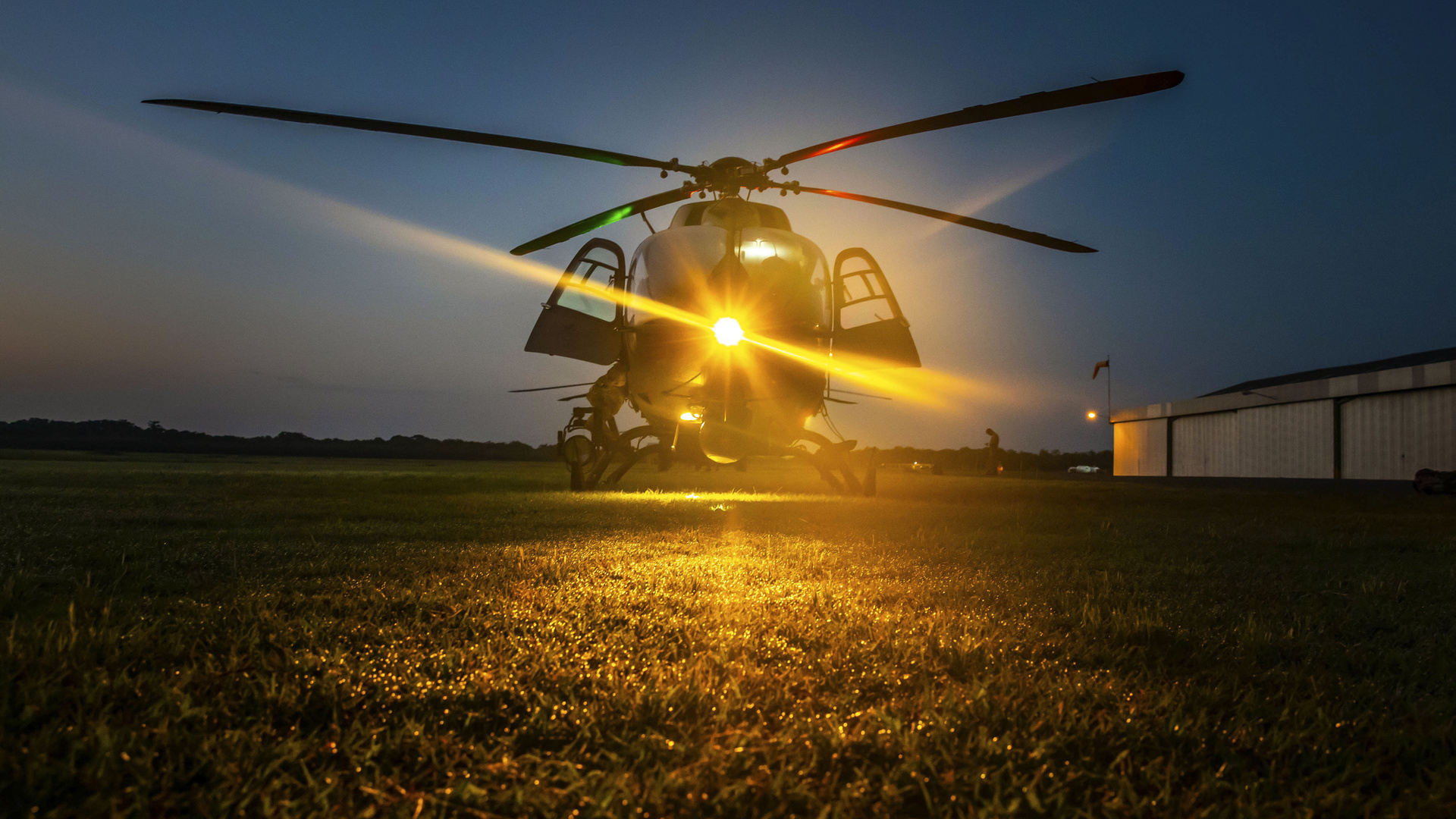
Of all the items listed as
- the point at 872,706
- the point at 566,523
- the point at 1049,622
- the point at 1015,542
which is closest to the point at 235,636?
Result: the point at 872,706

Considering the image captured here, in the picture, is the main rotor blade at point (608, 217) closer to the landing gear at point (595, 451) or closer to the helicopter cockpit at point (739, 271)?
the helicopter cockpit at point (739, 271)

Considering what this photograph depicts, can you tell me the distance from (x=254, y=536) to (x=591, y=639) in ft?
10.6

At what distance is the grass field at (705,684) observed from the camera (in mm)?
1330

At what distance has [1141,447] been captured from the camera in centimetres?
3381

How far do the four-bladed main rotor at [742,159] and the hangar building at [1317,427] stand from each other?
62.7 ft

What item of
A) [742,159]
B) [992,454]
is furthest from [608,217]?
[992,454]

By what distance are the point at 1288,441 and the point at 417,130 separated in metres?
28.2

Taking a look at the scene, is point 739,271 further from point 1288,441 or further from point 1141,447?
point 1141,447

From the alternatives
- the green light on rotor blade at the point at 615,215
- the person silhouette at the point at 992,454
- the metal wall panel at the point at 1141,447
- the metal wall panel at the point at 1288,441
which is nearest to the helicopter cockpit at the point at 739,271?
the green light on rotor blade at the point at 615,215

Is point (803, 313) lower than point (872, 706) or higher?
higher

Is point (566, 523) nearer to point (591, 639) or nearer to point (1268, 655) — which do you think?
point (591, 639)

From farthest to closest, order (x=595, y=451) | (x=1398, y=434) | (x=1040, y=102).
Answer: (x=1398, y=434) < (x=595, y=451) < (x=1040, y=102)

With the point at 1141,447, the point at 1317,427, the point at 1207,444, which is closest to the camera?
the point at 1317,427

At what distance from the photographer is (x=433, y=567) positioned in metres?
3.38
